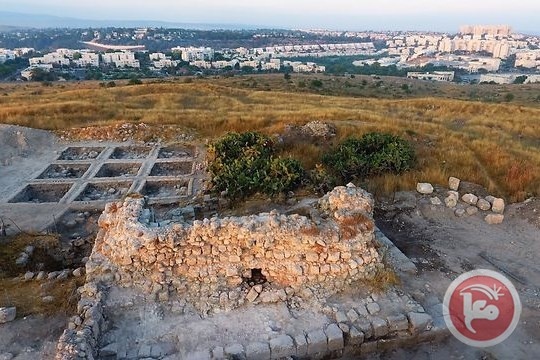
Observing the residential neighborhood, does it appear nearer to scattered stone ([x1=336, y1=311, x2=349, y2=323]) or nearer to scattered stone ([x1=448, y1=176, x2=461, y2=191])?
scattered stone ([x1=448, y1=176, x2=461, y2=191])

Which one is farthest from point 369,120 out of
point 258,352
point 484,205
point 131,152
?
point 258,352

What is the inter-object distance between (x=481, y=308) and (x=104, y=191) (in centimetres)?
1127

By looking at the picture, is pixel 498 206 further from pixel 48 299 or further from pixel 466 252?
pixel 48 299

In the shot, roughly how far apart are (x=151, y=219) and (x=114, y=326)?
2.13m

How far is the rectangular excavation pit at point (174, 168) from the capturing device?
15.9 m

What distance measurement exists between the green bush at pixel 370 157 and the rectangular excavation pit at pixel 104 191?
6.48 metres

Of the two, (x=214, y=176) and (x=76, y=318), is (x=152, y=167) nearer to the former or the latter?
(x=214, y=176)

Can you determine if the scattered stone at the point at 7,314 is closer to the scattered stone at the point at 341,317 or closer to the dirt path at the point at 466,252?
the scattered stone at the point at 341,317

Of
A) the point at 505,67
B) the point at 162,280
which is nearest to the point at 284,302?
the point at 162,280

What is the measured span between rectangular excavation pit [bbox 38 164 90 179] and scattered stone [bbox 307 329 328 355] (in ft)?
39.3

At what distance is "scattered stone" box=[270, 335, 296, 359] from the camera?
6301 millimetres

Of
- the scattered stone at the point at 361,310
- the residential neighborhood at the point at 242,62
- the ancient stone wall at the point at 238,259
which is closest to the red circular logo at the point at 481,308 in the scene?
the scattered stone at the point at 361,310

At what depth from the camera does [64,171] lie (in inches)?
631

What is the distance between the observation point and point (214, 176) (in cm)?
1293
